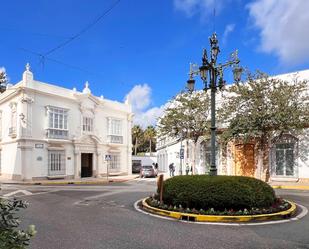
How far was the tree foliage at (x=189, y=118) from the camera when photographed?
2872 cm

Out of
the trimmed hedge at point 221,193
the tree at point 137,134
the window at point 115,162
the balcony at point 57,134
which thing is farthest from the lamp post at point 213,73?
the tree at point 137,134

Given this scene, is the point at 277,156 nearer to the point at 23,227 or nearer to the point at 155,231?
the point at 155,231

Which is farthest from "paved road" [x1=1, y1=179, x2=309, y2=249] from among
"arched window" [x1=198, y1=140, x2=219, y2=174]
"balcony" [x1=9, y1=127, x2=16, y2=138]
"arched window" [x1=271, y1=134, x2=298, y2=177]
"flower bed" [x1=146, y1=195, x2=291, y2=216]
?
"arched window" [x1=198, y1=140, x2=219, y2=174]

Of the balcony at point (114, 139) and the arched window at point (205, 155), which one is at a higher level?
the balcony at point (114, 139)

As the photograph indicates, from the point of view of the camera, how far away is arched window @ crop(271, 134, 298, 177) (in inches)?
979

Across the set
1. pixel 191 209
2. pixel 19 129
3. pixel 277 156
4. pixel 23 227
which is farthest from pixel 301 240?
pixel 19 129

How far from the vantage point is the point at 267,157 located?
25891 millimetres

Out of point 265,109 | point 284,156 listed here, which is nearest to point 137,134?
point 284,156

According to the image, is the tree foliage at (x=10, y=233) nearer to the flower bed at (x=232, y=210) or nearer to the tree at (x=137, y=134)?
the flower bed at (x=232, y=210)

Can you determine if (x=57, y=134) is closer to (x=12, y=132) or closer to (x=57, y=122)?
(x=57, y=122)

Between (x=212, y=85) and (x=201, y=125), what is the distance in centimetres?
1581

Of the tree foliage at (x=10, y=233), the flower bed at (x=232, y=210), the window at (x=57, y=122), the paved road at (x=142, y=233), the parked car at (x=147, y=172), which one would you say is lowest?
the parked car at (x=147, y=172)

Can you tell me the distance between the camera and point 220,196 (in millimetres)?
10352

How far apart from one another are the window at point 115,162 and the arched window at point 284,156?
17168mm
